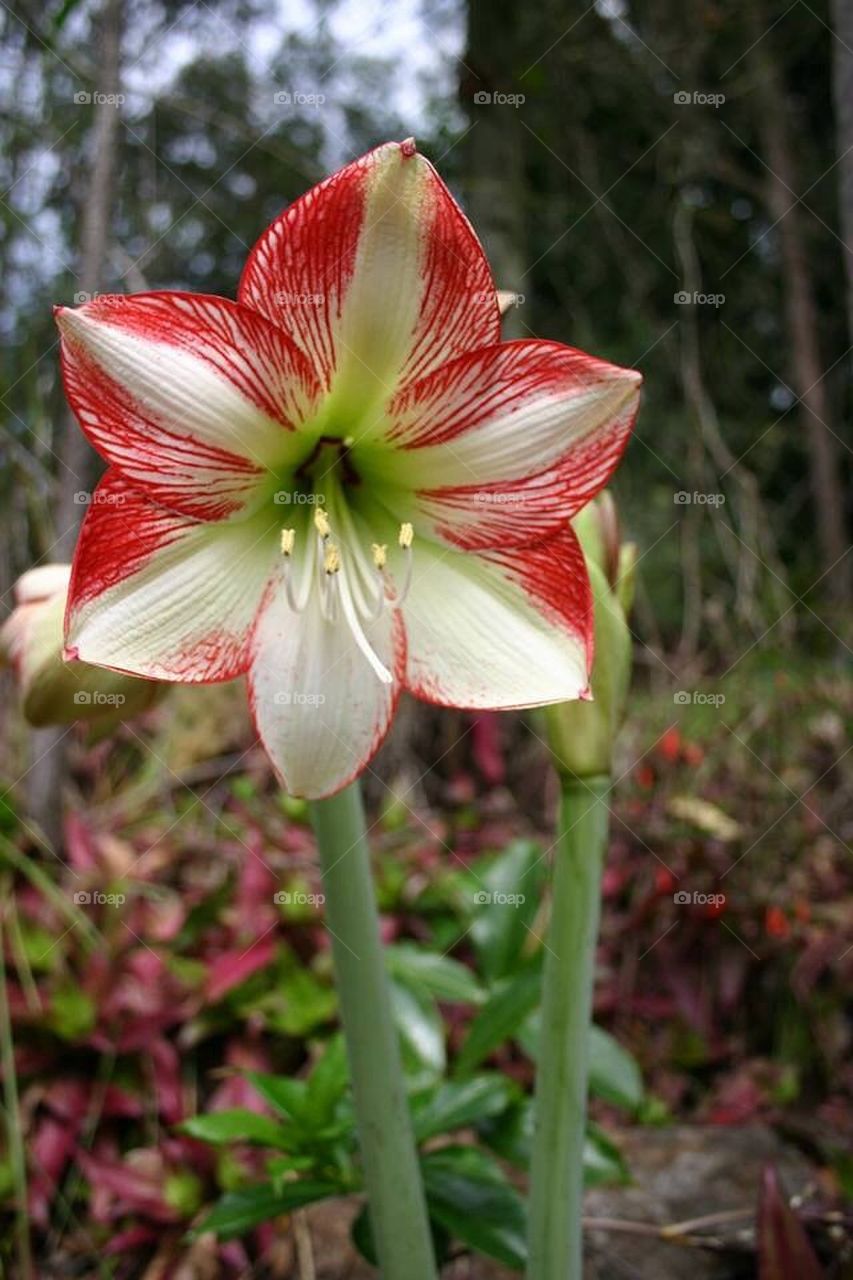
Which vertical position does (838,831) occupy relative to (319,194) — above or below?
below

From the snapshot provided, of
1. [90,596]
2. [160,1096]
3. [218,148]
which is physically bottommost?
[160,1096]

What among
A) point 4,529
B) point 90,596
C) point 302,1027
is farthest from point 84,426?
point 4,529

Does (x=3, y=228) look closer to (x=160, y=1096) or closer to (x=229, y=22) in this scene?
(x=229, y=22)

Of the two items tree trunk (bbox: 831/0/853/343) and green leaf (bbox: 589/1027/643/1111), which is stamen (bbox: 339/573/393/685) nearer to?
green leaf (bbox: 589/1027/643/1111)

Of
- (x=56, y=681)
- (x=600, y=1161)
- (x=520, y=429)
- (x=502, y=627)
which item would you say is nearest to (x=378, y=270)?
(x=520, y=429)

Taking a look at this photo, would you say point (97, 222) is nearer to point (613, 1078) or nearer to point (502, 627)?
point (502, 627)

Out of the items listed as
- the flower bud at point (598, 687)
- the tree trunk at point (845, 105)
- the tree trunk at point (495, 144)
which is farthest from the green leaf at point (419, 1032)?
the tree trunk at point (495, 144)

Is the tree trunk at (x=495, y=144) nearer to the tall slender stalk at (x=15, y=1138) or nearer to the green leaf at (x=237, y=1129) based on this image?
the tall slender stalk at (x=15, y=1138)
